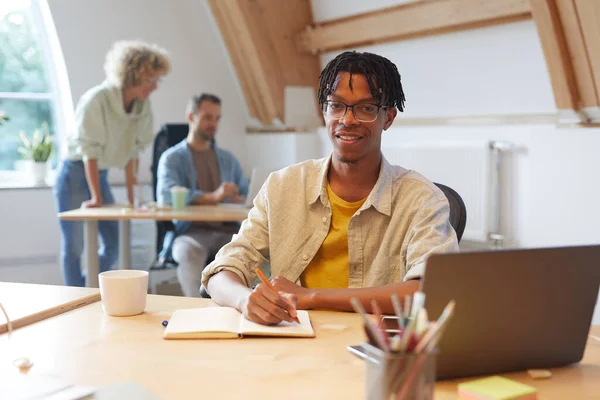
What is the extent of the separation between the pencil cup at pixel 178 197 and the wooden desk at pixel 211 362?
2259mm

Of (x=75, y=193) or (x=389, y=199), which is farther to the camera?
(x=75, y=193)

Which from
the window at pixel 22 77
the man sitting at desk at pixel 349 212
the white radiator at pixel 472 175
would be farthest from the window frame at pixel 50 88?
the man sitting at desk at pixel 349 212

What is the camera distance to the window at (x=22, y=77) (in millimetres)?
5039

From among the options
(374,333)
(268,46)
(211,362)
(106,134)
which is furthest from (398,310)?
(268,46)

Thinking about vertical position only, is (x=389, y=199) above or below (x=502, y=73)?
below

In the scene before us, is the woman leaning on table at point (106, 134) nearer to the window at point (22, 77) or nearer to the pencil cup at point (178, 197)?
the pencil cup at point (178, 197)

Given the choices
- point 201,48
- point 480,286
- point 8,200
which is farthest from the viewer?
point 201,48

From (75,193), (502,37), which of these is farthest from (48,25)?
(502,37)

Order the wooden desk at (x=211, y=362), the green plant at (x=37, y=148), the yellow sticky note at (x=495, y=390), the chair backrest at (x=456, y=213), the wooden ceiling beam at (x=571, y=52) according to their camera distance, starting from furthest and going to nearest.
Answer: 1. the green plant at (x=37, y=148)
2. the wooden ceiling beam at (x=571, y=52)
3. the chair backrest at (x=456, y=213)
4. the wooden desk at (x=211, y=362)
5. the yellow sticky note at (x=495, y=390)

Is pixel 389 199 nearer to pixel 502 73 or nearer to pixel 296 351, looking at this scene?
pixel 296 351

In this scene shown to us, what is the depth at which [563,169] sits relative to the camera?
353 cm

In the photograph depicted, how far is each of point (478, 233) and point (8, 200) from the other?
3.21 meters

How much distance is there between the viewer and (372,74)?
1805 mm

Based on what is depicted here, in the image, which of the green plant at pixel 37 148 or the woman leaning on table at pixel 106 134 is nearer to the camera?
the woman leaning on table at pixel 106 134
